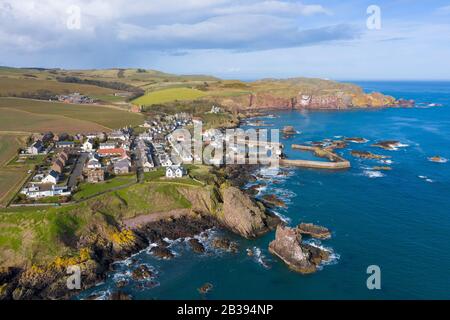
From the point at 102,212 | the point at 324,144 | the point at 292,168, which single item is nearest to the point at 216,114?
the point at 324,144

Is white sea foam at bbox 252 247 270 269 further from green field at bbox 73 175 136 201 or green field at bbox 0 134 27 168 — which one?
green field at bbox 0 134 27 168

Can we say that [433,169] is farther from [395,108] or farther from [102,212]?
[395,108]

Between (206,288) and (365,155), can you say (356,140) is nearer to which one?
(365,155)

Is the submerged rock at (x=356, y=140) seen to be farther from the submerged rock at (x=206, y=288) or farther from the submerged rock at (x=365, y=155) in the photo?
the submerged rock at (x=206, y=288)

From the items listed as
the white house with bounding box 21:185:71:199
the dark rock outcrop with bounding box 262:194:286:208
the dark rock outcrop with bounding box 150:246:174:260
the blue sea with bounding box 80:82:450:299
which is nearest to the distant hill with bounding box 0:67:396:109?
the blue sea with bounding box 80:82:450:299

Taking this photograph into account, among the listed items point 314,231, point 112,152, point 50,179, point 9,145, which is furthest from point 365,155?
point 9,145

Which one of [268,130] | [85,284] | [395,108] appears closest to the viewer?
[85,284]
